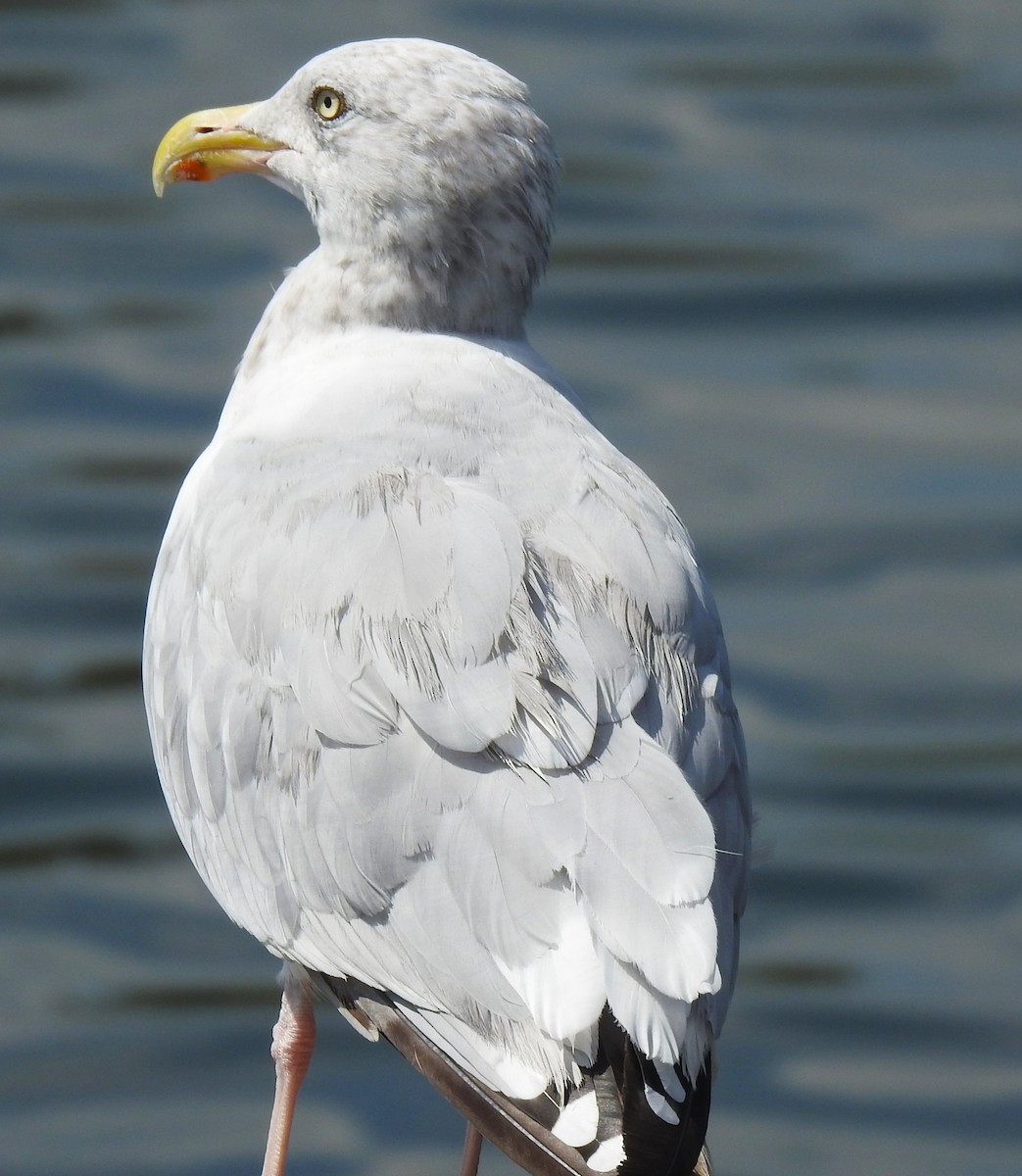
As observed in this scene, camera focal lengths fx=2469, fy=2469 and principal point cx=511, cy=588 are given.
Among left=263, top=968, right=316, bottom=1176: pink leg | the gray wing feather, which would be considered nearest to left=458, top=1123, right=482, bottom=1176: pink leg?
left=263, top=968, right=316, bottom=1176: pink leg

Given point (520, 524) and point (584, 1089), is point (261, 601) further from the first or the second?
point (584, 1089)

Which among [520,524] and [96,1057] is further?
[96,1057]

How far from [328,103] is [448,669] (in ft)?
4.66

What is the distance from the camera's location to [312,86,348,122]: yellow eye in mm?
4828

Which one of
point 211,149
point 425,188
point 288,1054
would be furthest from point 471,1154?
point 211,149

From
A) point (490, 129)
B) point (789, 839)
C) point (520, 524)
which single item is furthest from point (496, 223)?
point (789, 839)

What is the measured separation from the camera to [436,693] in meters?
3.97

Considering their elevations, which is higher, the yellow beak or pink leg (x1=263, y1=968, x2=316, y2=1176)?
the yellow beak

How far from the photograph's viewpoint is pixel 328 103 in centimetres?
487

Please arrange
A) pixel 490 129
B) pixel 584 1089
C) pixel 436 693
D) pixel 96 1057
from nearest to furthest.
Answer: pixel 584 1089 < pixel 436 693 < pixel 490 129 < pixel 96 1057

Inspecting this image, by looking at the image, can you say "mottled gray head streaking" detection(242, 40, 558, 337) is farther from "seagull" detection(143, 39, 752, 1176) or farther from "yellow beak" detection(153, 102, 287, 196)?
"yellow beak" detection(153, 102, 287, 196)

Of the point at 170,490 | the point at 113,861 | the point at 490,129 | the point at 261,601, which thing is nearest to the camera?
the point at 261,601

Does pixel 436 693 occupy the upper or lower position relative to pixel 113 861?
upper

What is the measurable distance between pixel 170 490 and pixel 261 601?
7105 mm
